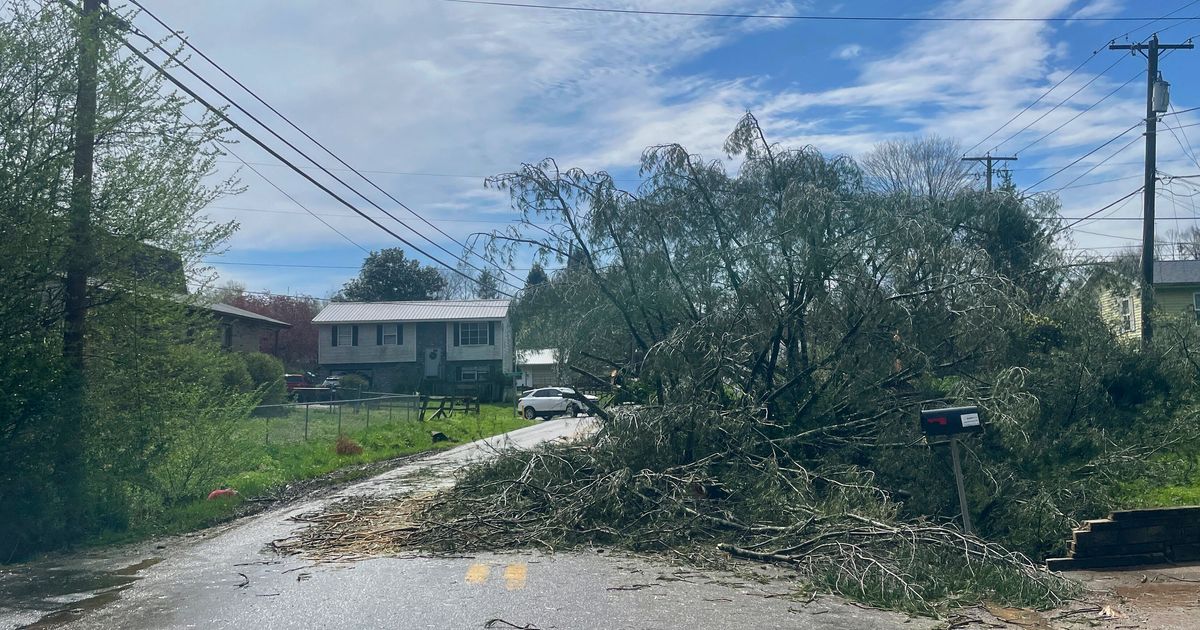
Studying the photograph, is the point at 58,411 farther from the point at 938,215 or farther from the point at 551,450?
the point at 938,215

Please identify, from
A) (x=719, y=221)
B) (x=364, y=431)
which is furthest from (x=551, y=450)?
(x=364, y=431)

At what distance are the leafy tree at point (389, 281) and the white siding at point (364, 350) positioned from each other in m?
21.6

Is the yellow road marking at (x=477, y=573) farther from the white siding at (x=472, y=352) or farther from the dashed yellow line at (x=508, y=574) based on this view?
the white siding at (x=472, y=352)

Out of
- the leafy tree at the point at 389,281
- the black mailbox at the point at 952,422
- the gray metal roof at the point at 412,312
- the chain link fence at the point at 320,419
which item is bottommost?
the chain link fence at the point at 320,419

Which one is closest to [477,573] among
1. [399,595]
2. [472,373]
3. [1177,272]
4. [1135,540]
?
[399,595]

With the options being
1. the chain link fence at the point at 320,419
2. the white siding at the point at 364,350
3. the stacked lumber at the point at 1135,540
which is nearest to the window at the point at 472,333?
the white siding at the point at 364,350

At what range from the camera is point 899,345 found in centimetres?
1167

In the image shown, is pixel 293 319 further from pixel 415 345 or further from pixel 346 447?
pixel 346 447

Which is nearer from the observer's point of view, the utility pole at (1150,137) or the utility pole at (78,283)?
the utility pole at (78,283)

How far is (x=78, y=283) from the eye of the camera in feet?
36.9

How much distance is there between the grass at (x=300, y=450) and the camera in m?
12.1

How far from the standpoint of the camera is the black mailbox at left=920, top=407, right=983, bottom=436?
8953 mm

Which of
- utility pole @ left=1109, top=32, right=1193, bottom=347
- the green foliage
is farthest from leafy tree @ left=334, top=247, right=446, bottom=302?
utility pole @ left=1109, top=32, right=1193, bottom=347

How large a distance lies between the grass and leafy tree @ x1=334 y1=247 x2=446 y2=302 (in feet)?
138
